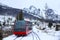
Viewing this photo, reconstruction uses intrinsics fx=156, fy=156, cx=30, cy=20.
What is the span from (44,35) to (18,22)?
40 centimetres

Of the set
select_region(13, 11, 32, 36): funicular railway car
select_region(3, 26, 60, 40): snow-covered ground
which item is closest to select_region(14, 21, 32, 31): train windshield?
select_region(13, 11, 32, 36): funicular railway car

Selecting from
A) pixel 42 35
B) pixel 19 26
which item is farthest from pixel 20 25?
pixel 42 35

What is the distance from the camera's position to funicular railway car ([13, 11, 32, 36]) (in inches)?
80.8

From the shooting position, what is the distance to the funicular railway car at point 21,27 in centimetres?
205

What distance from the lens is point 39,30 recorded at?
2131 mm

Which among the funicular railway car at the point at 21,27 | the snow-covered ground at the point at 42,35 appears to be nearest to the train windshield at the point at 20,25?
the funicular railway car at the point at 21,27

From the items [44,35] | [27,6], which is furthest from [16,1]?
[44,35]

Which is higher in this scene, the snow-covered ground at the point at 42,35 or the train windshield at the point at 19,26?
the train windshield at the point at 19,26

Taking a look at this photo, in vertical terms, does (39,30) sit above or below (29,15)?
below

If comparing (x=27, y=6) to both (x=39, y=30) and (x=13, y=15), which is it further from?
(x=39, y=30)

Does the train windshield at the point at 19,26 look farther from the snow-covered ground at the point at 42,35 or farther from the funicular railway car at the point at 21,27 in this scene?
the snow-covered ground at the point at 42,35

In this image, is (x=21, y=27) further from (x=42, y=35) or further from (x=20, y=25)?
(x=42, y=35)

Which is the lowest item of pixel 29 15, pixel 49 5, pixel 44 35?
pixel 44 35

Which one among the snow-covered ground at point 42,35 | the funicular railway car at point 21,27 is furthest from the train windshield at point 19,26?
the snow-covered ground at point 42,35
